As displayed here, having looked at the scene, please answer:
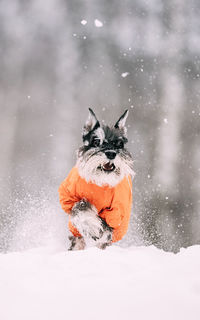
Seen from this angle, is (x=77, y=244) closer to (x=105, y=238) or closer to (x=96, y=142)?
(x=105, y=238)

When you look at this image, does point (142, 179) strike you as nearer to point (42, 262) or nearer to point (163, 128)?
point (163, 128)

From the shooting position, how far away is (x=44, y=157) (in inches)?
502

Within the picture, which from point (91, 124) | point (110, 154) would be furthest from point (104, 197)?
point (91, 124)

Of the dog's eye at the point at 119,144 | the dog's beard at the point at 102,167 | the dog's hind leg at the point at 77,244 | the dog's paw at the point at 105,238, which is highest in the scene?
the dog's eye at the point at 119,144

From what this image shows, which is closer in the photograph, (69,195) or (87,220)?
(87,220)

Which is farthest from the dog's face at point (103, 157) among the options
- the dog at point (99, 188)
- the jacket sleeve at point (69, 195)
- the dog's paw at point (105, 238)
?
the dog's paw at point (105, 238)

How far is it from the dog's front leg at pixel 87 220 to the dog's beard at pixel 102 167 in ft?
1.30

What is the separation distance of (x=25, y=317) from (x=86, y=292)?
1.67 feet

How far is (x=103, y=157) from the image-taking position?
Result: 422 cm

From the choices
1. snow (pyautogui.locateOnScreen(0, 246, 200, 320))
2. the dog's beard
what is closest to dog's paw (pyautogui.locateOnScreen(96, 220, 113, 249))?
the dog's beard

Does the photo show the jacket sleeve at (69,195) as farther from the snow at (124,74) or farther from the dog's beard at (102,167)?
the snow at (124,74)

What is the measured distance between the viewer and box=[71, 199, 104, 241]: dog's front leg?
431 centimetres

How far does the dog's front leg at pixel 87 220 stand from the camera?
4312mm

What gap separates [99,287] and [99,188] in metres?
2.17
